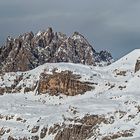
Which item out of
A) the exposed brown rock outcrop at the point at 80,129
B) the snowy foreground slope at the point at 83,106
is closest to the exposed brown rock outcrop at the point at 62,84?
the snowy foreground slope at the point at 83,106

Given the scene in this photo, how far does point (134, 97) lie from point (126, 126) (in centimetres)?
1617

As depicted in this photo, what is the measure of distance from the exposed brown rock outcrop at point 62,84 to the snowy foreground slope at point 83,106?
1.20m

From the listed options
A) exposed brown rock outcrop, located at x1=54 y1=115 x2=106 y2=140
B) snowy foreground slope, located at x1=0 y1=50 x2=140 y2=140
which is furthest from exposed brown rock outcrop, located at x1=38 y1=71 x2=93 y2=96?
exposed brown rock outcrop, located at x1=54 y1=115 x2=106 y2=140

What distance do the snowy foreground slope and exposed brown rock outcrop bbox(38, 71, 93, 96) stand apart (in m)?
1.20

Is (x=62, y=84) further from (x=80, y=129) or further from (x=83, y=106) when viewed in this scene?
(x=80, y=129)

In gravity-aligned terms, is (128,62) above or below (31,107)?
above

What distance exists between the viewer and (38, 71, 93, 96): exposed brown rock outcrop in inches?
5069

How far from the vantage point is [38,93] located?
135625 mm

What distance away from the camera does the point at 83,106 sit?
108375 mm

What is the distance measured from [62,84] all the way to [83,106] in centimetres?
2459

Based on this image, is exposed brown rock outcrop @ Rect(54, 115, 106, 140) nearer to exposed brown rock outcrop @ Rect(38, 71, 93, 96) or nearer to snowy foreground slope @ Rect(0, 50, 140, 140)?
A: snowy foreground slope @ Rect(0, 50, 140, 140)

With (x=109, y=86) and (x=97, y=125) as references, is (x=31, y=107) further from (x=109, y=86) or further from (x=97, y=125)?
(x=97, y=125)

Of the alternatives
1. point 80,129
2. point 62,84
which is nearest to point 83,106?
point 80,129

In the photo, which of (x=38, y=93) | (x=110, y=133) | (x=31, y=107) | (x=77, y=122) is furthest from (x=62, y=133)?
(x=38, y=93)
